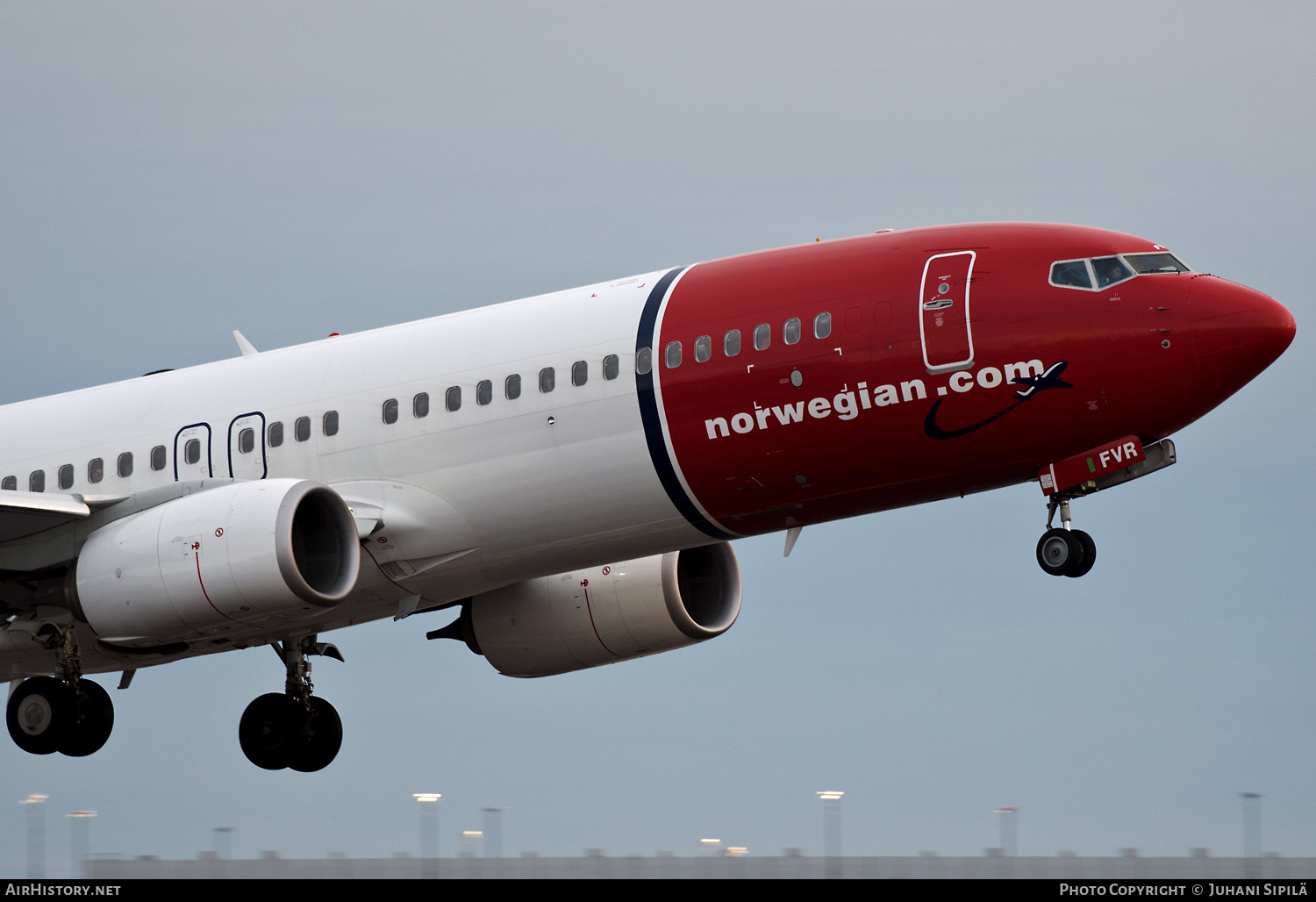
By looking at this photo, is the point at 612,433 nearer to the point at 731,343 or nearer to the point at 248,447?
the point at 731,343

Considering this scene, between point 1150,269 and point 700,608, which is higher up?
point 1150,269

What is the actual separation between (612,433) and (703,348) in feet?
5.62

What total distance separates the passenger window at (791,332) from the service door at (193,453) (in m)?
9.38

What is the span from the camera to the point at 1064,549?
22750 mm

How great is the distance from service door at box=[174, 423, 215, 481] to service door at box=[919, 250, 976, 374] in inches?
443

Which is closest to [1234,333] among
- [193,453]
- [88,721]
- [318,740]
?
[193,453]

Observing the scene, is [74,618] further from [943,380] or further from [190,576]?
[943,380]

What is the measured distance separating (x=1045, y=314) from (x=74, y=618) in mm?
14804

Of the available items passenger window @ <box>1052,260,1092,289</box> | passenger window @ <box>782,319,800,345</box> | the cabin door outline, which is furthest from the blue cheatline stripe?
the cabin door outline

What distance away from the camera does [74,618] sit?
85.1 ft

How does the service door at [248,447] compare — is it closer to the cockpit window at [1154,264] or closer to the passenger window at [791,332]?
the passenger window at [791,332]

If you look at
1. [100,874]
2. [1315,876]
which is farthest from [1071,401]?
[100,874]

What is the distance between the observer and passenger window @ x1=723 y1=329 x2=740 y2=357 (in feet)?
76.7

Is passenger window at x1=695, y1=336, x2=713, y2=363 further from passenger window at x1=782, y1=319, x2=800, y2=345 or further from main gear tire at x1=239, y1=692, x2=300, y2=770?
main gear tire at x1=239, y1=692, x2=300, y2=770
